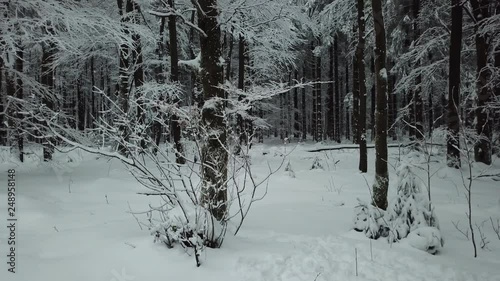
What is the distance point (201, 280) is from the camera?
133 inches

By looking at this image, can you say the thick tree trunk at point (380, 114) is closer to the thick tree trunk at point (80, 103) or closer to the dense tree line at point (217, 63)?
the dense tree line at point (217, 63)

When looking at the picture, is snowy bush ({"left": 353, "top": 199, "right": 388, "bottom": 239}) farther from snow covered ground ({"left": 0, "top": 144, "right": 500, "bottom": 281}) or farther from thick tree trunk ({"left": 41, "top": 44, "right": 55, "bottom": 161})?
thick tree trunk ({"left": 41, "top": 44, "right": 55, "bottom": 161})

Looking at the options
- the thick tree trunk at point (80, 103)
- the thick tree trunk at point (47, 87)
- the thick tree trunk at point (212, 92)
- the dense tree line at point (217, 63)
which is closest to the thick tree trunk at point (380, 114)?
the dense tree line at point (217, 63)

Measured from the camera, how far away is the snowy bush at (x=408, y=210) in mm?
4680

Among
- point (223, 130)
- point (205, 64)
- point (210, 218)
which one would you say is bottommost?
point (210, 218)

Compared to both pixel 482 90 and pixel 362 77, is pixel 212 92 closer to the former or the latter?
pixel 362 77

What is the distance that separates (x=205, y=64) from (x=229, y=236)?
248cm

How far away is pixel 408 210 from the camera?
15.6 ft

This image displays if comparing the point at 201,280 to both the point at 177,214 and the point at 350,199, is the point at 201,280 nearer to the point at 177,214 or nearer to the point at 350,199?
the point at 177,214

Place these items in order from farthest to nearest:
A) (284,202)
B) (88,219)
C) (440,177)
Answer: (440,177)
(284,202)
(88,219)

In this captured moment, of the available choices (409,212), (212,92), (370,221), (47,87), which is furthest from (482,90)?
(47,87)

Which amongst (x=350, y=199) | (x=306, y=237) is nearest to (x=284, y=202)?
(x=350, y=199)

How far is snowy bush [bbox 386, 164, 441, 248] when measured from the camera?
4680 mm

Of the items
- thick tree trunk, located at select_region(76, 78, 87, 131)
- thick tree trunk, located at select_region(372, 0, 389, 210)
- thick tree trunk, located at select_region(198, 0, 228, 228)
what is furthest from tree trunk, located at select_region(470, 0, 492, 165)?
thick tree trunk, located at select_region(76, 78, 87, 131)
